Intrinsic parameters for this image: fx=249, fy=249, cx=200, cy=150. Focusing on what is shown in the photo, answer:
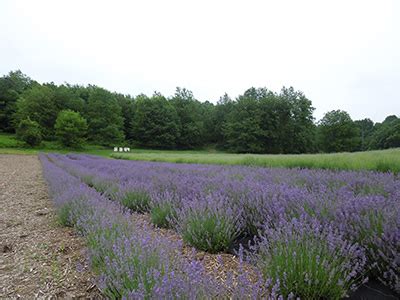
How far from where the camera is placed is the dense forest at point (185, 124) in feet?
139

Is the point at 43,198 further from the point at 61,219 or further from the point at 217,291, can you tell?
the point at 217,291

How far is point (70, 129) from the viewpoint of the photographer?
35.3 meters

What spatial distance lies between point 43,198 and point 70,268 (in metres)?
4.30

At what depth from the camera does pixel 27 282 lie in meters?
2.02

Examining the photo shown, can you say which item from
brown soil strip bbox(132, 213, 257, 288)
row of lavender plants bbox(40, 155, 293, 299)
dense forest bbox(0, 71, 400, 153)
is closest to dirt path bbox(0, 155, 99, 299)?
row of lavender plants bbox(40, 155, 293, 299)

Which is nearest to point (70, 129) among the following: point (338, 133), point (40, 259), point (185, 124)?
point (185, 124)

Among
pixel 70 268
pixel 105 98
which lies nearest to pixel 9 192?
pixel 70 268

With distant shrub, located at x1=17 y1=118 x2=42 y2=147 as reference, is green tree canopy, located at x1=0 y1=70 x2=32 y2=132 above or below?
above

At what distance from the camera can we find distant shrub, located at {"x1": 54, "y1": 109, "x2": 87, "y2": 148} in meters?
35.8

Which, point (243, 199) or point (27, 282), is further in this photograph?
point (243, 199)

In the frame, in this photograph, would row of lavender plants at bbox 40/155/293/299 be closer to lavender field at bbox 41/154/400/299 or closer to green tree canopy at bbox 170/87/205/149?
lavender field at bbox 41/154/400/299

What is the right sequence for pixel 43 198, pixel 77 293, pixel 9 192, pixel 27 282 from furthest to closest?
pixel 9 192 < pixel 43 198 < pixel 27 282 < pixel 77 293

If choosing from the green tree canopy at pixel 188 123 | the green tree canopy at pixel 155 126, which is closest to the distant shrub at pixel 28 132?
the green tree canopy at pixel 155 126

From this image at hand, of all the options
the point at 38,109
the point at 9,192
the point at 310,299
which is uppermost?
the point at 38,109
